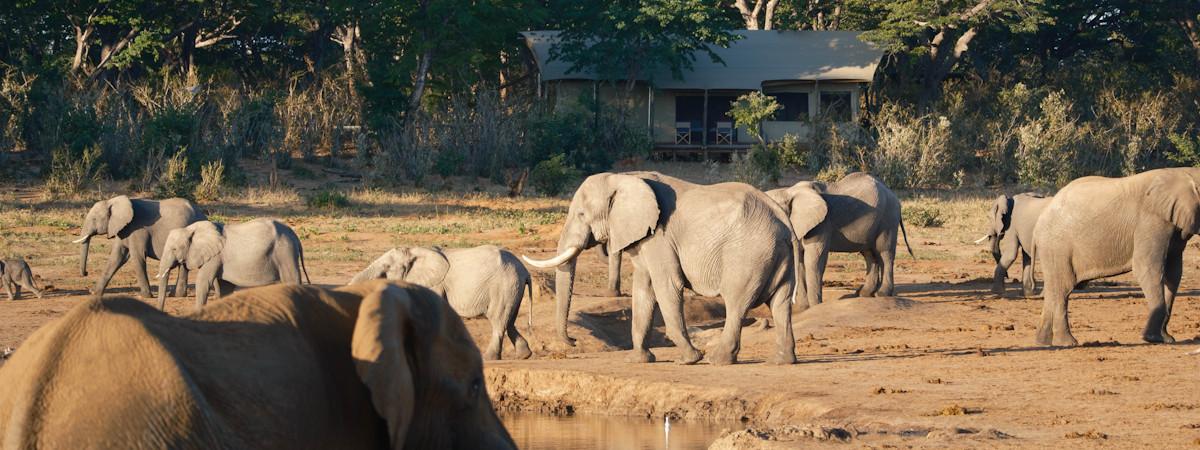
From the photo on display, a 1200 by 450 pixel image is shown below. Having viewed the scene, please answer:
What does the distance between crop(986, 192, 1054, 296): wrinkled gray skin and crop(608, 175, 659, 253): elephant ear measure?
633 cm

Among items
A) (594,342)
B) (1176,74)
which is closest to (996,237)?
(594,342)

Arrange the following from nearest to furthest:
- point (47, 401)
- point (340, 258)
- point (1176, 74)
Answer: point (47, 401) < point (340, 258) < point (1176, 74)

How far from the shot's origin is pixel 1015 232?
17.6m

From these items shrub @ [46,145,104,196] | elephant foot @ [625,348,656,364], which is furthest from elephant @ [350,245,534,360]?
shrub @ [46,145,104,196]

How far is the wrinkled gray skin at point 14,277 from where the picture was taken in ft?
48.7

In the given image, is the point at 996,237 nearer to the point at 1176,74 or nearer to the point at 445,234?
the point at 445,234

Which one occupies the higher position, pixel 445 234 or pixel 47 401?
pixel 47 401

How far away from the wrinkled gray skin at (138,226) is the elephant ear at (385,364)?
13.2 m

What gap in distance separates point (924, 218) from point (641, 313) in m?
12.3

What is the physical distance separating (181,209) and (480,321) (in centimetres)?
458

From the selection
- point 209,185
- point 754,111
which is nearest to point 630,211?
point 209,185

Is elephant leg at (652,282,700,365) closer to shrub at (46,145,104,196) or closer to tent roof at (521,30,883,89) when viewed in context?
shrub at (46,145,104,196)

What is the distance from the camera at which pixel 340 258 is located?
17875 mm

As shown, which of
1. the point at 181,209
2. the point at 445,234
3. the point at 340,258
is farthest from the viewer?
the point at 445,234
